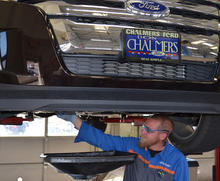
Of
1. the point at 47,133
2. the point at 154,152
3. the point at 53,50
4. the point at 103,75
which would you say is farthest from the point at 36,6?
the point at 47,133

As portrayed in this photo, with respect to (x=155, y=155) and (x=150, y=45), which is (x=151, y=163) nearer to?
(x=155, y=155)

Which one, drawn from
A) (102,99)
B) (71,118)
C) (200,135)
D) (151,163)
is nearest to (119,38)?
(102,99)

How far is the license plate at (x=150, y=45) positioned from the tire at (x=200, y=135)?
0.76m

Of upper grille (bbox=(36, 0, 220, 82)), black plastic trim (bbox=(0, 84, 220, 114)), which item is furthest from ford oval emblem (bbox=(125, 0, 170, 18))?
black plastic trim (bbox=(0, 84, 220, 114))

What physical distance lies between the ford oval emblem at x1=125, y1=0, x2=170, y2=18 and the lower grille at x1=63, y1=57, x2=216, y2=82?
0.85 ft

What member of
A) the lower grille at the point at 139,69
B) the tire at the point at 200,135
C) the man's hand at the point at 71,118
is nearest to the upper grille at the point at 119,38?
the lower grille at the point at 139,69

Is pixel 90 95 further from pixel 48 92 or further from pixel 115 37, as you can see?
pixel 115 37

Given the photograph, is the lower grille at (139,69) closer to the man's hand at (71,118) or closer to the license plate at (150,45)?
the license plate at (150,45)

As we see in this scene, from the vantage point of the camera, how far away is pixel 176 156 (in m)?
2.14

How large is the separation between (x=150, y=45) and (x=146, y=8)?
0.19 metres

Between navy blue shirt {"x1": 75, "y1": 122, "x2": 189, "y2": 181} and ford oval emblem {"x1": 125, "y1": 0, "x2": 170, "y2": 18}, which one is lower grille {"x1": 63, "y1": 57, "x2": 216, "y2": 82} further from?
navy blue shirt {"x1": 75, "y1": 122, "x2": 189, "y2": 181}

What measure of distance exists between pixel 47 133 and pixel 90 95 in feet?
18.8

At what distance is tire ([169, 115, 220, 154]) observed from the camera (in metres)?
2.15

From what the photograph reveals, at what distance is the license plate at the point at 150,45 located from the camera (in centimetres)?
148
